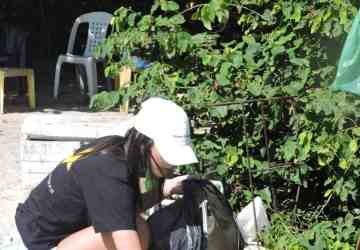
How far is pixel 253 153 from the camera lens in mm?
4148

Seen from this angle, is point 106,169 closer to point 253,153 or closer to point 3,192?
point 253,153

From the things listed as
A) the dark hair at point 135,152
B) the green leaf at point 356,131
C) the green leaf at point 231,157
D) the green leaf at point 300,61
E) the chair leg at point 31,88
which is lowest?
the chair leg at point 31,88

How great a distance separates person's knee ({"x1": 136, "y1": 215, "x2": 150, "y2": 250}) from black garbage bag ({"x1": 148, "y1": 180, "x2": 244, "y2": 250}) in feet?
0.12

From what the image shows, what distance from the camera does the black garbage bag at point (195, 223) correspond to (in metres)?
3.16

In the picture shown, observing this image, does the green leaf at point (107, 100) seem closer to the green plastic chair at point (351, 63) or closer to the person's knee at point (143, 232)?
the person's knee at point (143, 232)

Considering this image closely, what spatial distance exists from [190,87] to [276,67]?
0.47 m

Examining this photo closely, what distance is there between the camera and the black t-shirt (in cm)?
273

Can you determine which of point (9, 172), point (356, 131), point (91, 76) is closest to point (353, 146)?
point (356, 131)

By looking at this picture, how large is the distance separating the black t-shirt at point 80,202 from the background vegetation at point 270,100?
116 cm

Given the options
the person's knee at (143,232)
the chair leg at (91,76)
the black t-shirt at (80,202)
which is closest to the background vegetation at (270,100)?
the person's knee at (143,232)

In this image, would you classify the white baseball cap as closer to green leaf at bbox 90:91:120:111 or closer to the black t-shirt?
the black t-shirt

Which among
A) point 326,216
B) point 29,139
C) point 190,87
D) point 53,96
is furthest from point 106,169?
point 53,96

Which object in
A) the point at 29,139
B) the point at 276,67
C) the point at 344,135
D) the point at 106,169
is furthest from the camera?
the point at 29,139

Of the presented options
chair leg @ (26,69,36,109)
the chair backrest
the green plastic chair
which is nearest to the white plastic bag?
the green plastic chair
